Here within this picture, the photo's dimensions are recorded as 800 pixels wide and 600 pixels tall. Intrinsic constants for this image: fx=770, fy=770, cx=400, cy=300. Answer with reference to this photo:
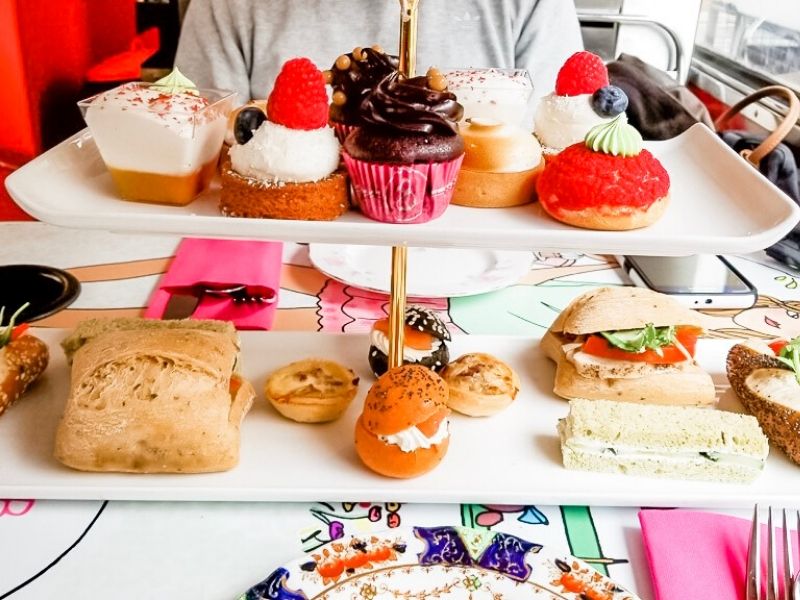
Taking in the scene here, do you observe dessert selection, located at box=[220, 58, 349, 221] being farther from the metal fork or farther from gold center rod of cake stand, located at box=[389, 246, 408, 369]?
the metal fork

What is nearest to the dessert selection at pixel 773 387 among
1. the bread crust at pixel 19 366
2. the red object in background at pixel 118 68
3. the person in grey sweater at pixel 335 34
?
the bread crust at pixel 19 366

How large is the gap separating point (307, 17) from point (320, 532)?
70.1 inches

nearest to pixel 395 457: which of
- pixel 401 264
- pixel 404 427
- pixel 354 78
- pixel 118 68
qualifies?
pixel 404 427

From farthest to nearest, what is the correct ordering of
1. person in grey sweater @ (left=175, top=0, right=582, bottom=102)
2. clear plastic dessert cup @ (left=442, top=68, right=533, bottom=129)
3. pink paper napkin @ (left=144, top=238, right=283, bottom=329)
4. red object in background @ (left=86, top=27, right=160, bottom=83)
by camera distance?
red object in background @ (left=86, top=27, right=160, bottom=83) < person in grey sweater @ (left=175, top=0, right=582, bottom=102) < pink paper napkin @ (left=144, top=238, right=283, bottom=329) < clear plastic dessert cup @ (left=442, top=68, right=533, bottom=129)

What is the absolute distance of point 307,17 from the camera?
7.42 feet

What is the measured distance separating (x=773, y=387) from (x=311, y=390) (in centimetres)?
59

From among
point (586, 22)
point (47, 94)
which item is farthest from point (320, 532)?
point (586, 22)

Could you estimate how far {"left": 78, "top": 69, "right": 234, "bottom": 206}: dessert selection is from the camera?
822mm

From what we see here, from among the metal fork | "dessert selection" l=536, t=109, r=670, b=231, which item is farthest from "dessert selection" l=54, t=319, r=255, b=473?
the metal fork

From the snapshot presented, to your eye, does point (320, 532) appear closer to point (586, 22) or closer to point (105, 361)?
point (105, 361)

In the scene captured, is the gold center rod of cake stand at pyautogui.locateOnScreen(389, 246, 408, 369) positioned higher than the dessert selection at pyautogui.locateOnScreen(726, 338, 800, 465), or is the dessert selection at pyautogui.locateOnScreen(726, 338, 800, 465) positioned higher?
the gold center rod of cake stand at pyautogui.locateOnScreen(389, 246, 408, 369)

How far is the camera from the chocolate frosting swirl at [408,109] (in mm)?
818

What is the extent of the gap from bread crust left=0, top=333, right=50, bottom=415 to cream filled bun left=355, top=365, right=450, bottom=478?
463 millimetres

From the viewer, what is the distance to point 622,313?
1065 mm
